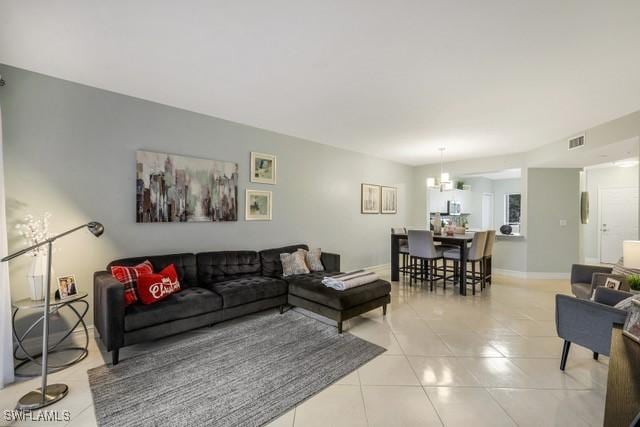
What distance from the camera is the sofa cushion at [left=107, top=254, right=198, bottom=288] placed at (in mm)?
3098

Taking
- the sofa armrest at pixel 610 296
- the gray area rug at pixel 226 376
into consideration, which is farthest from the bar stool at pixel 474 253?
the gray area rug at pixel 226 376

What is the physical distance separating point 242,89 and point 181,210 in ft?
5.65

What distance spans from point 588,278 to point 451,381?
2.66 m

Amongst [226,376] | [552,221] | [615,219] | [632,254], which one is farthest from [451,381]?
[615,219]

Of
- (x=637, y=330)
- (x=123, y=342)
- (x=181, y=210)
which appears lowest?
(x=123, y=342)

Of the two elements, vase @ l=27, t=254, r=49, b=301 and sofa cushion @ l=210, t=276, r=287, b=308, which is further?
sofa cushion @ l=210, t=276, r=287, b=308

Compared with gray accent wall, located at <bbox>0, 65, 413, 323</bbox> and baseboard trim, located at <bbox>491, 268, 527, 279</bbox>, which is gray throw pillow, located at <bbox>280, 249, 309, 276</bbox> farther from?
baseboard trim, located at <bbox>491, 268, 527, 279</bbox>

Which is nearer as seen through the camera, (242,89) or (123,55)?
(123,55)

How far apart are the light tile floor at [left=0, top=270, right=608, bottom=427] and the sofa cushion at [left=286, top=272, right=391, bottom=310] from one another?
0.35 metres

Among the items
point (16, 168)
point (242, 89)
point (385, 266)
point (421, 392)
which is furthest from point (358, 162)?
point (16, 168)

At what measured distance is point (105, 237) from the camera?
3.04m

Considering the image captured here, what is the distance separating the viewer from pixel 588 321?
214cm

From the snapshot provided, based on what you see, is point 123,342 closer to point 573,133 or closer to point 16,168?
point 16,168

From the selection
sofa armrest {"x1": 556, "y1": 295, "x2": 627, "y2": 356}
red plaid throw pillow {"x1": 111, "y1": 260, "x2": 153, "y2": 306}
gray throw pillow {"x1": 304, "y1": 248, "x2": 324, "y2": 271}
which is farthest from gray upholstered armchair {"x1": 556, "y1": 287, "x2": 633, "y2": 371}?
red plaid throw pillow {"x1": 111, "y1": 260, "x2": 153, "y2": 306}
